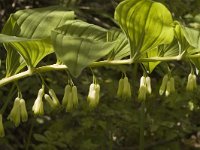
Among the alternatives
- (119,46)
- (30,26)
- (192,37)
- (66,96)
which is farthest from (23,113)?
(192,37)

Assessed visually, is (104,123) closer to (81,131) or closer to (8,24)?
(81,131)

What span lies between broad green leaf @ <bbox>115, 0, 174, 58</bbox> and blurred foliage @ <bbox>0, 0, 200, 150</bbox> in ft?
4.44

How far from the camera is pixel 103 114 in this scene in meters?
3.10

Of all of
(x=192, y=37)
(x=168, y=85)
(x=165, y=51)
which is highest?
(x=192, y=37)

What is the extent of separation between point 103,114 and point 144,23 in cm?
176

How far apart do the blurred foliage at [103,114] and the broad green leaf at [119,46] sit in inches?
50.2

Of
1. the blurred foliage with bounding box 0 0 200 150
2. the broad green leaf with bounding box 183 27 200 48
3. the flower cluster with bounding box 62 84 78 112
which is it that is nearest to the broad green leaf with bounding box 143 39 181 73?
the broad green leaf with bounding box 183 27 200 48

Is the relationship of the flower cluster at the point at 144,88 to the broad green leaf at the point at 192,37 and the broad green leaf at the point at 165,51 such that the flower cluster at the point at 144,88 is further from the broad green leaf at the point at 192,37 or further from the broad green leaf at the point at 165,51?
the broad green leaf at the point at 192,37

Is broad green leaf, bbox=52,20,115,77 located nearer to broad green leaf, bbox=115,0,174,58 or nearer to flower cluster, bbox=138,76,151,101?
broad green leaf, bbox=115,0,174,58

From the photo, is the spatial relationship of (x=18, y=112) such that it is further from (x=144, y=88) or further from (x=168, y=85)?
(x=168, y=85)

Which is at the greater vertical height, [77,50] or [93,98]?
[77,50]

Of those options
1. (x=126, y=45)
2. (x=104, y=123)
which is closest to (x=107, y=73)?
(x=104, y=123)

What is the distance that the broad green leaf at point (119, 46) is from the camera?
4.93ft

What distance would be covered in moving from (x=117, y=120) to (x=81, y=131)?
0.31 metres
